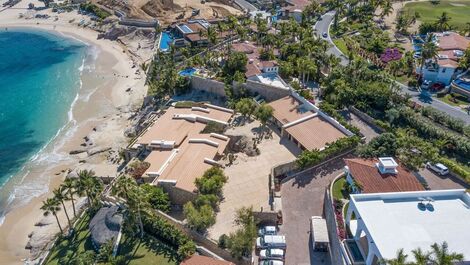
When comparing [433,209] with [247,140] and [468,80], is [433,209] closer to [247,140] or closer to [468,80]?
[247,140]

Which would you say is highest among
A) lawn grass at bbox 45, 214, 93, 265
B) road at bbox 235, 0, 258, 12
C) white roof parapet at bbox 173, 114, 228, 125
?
road at bbox 235, 0, 258, 12

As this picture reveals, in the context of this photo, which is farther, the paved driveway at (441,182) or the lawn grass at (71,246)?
the lawn grass at (71,246)

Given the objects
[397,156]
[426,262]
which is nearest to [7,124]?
[397,156]

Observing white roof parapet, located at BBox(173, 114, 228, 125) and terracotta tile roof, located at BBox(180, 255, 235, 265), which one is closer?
terracotta tile roof, located at BBox(180, 255, 235, 265)

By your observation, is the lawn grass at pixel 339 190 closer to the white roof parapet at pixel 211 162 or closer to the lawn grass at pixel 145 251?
the white roof parapet at pixel 211 162

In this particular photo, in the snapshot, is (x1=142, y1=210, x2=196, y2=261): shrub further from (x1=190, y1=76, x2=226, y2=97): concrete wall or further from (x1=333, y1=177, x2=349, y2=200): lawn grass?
(x1=190, y1=76, x2=226, y2=97): concrete wall

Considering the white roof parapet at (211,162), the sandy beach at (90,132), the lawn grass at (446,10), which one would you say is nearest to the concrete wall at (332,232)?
the white roof parapet at (211,162)

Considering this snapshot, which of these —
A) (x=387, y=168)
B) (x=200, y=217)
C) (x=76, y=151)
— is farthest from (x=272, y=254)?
(x=76, y=151)

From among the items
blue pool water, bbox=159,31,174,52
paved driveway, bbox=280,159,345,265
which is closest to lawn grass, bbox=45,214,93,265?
paved driveway, bbox=280,159,345,265

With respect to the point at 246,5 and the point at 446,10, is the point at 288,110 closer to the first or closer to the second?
the point at 246,5
